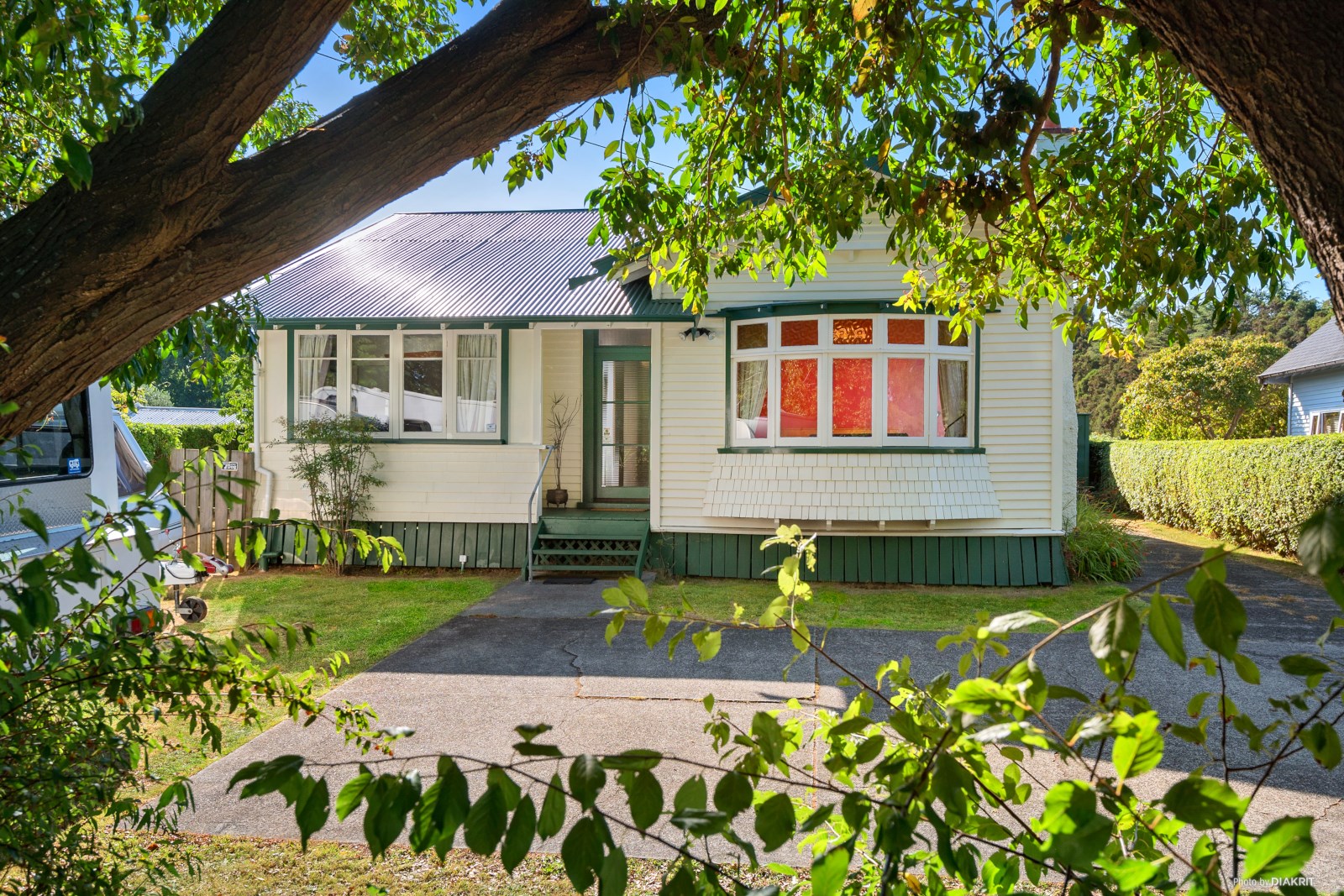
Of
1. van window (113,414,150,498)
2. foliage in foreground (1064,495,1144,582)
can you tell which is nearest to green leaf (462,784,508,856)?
van window (113,414,150,498)

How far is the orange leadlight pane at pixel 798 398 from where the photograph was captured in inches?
436

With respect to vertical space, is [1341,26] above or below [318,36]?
below

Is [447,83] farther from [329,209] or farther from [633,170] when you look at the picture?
[633,170]

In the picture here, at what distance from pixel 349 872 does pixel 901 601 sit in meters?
7.63

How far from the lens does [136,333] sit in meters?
2.45

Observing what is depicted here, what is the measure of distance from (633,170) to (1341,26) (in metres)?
3.55

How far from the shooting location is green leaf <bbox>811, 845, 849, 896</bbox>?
1047mm

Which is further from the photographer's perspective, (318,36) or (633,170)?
(633,170)

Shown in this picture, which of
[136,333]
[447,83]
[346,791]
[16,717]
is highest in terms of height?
[447,83]

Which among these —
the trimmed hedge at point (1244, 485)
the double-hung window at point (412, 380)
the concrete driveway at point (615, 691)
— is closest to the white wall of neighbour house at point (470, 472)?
the double-hung window at point (412, 380)

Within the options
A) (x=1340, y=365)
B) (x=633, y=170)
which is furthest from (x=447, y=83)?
(x=1340, y=365)

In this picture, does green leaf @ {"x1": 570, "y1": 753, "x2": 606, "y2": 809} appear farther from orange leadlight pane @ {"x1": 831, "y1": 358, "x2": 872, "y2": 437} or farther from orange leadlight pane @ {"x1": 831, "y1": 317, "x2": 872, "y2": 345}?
orange leadlight pane @ {"x1": 831, "y1": 317, "x2": 872, "y2": 345}

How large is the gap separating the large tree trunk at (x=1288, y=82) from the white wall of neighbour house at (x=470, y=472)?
10.7 m

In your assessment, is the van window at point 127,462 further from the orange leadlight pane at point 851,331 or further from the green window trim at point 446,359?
the orange leadlight pane at point 851,331
